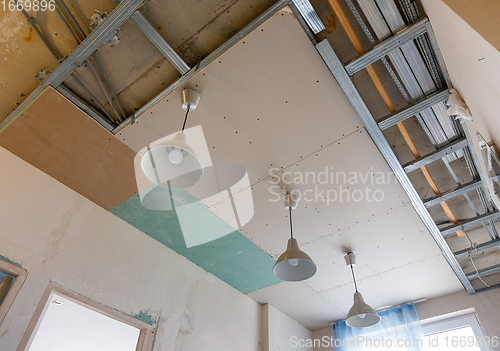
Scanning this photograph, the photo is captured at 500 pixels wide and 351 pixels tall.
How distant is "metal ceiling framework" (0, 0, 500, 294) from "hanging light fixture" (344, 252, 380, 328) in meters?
1.03

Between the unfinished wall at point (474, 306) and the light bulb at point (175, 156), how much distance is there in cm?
365

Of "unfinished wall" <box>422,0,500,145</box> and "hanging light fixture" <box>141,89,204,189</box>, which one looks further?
"hanging light fixture" <box>141,89,204,189</box>

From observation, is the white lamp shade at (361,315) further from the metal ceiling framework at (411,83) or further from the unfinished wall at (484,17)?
the unfinished wall at (484,17)

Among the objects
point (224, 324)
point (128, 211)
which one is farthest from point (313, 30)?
point (224, 324)

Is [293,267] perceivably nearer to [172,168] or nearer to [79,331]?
[172,168]

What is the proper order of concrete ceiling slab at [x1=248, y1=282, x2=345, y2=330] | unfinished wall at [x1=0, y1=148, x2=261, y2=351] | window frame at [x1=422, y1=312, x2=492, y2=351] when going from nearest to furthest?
unfinished wall at [x1=0, y1=148, x2=261, y2=351] → window frame at [x1=422, y1=312, x2=492, y2=351] → concrete ceiling slab at [x1=248, y1=282, x2=345, y2=330]

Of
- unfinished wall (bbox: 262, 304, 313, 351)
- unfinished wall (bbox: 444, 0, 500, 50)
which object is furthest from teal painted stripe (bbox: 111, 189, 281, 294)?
unfinished wall (bbox: 444, 0, 500, 50)

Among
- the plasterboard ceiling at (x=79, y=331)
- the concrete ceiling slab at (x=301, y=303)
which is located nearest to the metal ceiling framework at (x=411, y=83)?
the concrete ceiling slab at (x=301, y=303)

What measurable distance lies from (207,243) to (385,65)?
208 centimetres

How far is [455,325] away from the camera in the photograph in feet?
11.7

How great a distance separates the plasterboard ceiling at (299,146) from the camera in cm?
182

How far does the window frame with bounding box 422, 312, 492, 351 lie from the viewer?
3.41 metres

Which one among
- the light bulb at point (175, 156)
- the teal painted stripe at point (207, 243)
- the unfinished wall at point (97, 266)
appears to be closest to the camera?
→ the light bulb at point (175, 156)

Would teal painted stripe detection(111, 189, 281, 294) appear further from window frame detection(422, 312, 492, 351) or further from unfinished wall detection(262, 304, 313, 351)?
window frame detection(422, 312, 492, 351)
